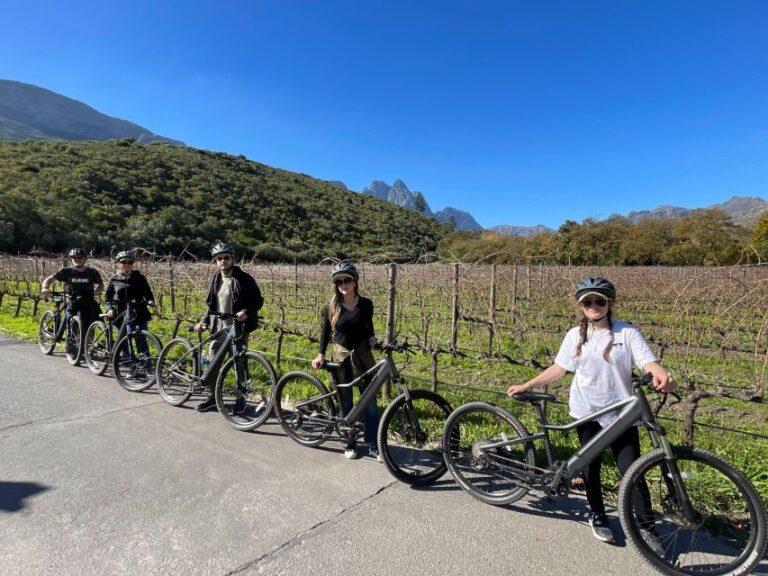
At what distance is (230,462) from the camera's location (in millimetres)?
3473

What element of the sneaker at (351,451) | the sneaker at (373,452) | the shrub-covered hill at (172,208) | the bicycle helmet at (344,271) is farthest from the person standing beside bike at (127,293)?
the shrub-covered hill at (172,208)

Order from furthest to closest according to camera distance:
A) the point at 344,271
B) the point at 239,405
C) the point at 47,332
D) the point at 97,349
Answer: the point at 47,332
the point at 97,349
the point at 239,405
the point at 344,271

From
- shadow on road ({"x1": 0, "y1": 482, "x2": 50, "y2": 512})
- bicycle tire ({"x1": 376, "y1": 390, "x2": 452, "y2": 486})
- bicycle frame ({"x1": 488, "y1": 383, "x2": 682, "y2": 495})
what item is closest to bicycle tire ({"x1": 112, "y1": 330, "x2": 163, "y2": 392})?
shadow on road ({"x1": 0, "y1": 482, "x2": 50, "y2": 512})

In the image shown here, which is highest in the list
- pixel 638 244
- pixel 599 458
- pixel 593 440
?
pixel 638 244

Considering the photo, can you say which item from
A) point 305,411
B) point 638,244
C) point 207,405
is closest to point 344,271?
point 305,411

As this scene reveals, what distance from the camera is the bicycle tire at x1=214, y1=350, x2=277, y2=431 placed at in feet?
13.7

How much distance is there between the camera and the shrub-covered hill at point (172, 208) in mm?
34219

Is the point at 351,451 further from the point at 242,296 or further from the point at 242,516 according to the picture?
the point at 242,296

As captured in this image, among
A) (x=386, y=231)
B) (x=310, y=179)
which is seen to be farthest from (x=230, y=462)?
(x=310, y=179)

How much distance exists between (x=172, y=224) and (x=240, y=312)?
4581 cm

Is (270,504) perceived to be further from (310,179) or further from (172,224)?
(310,179)

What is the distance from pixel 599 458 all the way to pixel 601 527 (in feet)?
1.32

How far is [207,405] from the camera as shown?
4.70m

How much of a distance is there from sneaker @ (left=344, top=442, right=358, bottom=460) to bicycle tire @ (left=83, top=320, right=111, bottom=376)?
13.7 ft
